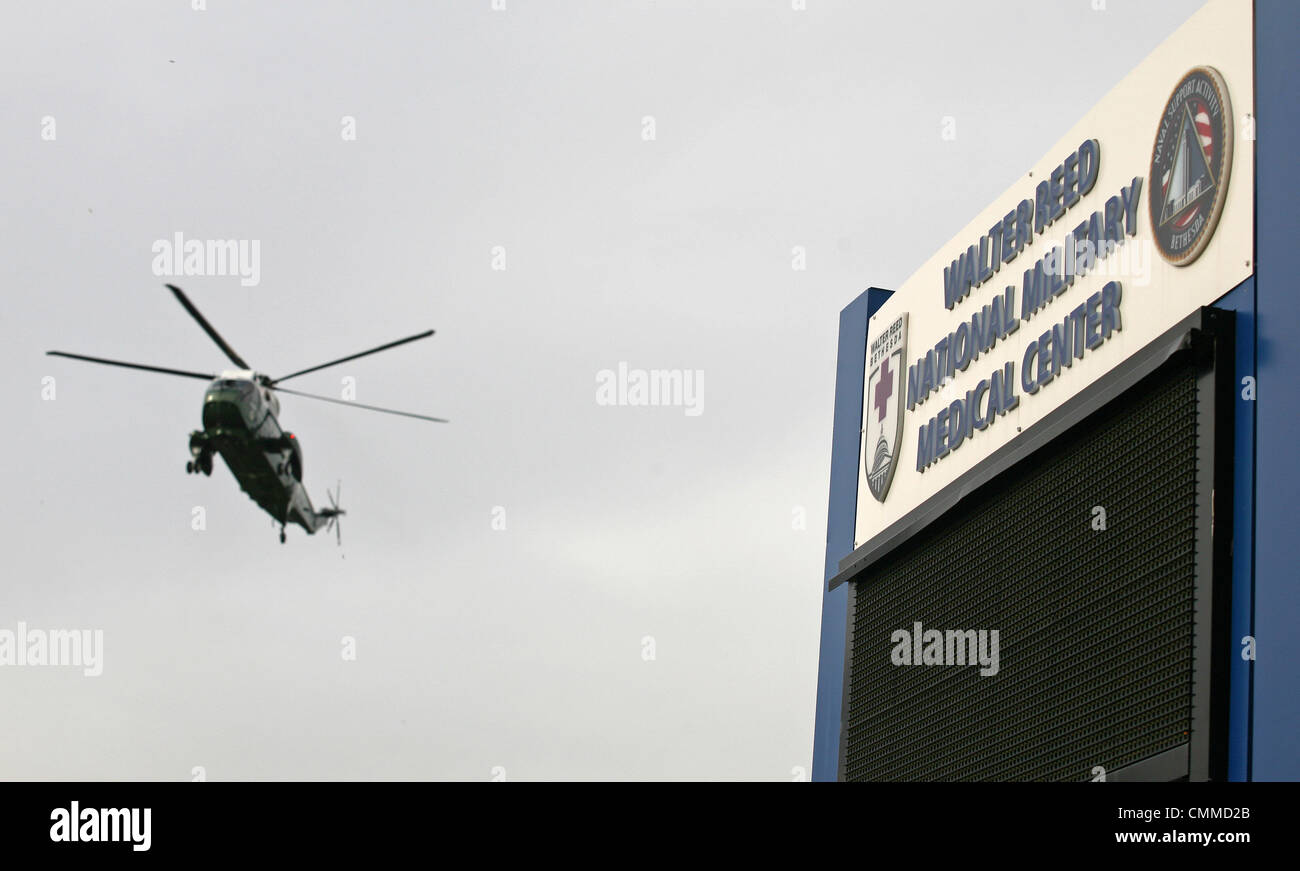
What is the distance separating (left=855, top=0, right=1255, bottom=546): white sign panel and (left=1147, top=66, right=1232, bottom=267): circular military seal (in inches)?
0.9

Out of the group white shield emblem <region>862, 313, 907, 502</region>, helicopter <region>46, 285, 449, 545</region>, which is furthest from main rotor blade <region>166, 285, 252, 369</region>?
white shield emblem <region>862, 313, 907, 502</region>

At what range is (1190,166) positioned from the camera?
1959 centimetres

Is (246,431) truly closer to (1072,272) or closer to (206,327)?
(206,327)

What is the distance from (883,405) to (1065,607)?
968 cm

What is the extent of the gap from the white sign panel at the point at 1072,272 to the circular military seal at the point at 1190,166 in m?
0.02

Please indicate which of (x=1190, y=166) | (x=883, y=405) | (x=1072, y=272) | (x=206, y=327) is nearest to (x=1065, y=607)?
(x=1072, y=272)

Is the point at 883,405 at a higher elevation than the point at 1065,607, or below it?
higher

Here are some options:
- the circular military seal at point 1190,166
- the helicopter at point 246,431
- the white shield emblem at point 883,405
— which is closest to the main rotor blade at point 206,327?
the helicopter at point 246,431

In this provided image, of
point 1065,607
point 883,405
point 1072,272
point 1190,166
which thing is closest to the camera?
point 1190,166

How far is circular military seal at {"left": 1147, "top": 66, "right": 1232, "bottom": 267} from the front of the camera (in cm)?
1883

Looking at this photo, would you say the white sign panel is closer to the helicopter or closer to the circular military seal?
the circular military seal

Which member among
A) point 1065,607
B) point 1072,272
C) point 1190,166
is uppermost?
point 1190,166

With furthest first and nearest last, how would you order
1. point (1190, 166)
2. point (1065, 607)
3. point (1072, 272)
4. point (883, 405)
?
point (883, 405) → point (1072, 272) → point (1065, 607) → point (1190, 166)

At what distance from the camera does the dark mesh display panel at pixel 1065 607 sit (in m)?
17.8
